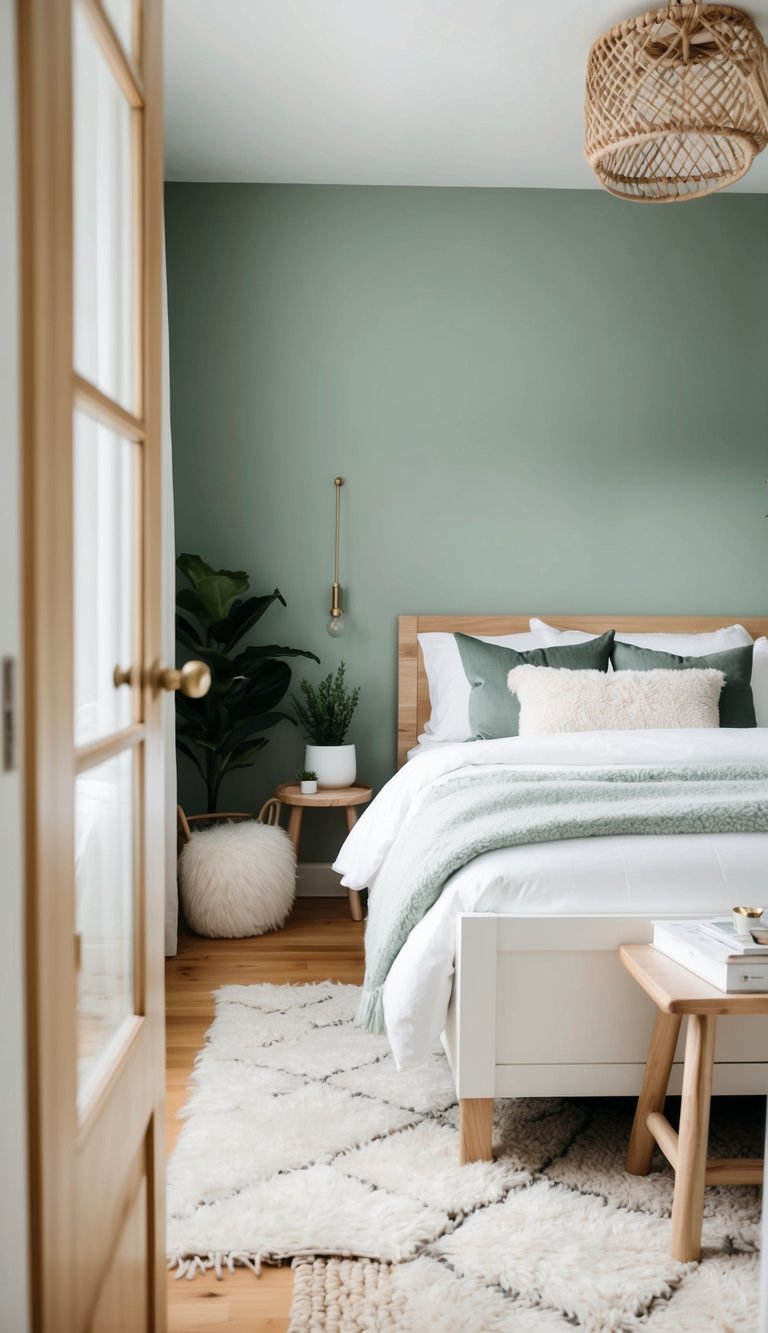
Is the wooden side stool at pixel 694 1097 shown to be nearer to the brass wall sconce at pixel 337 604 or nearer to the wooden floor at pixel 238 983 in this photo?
the wooden floor at pixel 238 983

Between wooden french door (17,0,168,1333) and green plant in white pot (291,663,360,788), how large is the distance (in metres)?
2.65

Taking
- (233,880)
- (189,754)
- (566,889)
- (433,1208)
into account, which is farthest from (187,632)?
(433,1208)

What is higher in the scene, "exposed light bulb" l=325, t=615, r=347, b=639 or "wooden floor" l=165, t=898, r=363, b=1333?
"exposed light bulb" l=325, t=615, r=347, b=639

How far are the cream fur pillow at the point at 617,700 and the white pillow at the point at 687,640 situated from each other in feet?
1.50

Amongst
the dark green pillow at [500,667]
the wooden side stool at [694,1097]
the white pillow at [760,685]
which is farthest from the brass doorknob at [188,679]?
the white pillow at [760,685]

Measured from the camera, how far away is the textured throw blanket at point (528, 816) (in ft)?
7.31

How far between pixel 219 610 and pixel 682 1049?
7.71 feet

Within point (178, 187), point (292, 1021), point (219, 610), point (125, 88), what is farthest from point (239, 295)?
point (125, 88)

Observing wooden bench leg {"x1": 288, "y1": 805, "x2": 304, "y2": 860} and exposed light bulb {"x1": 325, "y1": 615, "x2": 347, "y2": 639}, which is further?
exposed light bulb {"x1": 325, "y1": 615, "x2": 347, "y2": 639}

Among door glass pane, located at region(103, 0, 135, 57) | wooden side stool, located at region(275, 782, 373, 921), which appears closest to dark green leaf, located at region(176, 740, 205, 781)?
wooden side stool, located at region(275, 782, 373, 921)

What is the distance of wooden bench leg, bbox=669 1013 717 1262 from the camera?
1.78 meters

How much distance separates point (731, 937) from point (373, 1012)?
966mm

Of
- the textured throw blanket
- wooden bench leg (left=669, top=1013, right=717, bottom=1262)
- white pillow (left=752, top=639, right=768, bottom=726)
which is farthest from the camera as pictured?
white pillow (left=752, top=639, right=768, bottom=726)

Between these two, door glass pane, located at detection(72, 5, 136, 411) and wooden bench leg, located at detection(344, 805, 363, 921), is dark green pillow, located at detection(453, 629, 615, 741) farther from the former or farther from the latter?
door glass pane, located at detection(72, 5, 136, 411)
